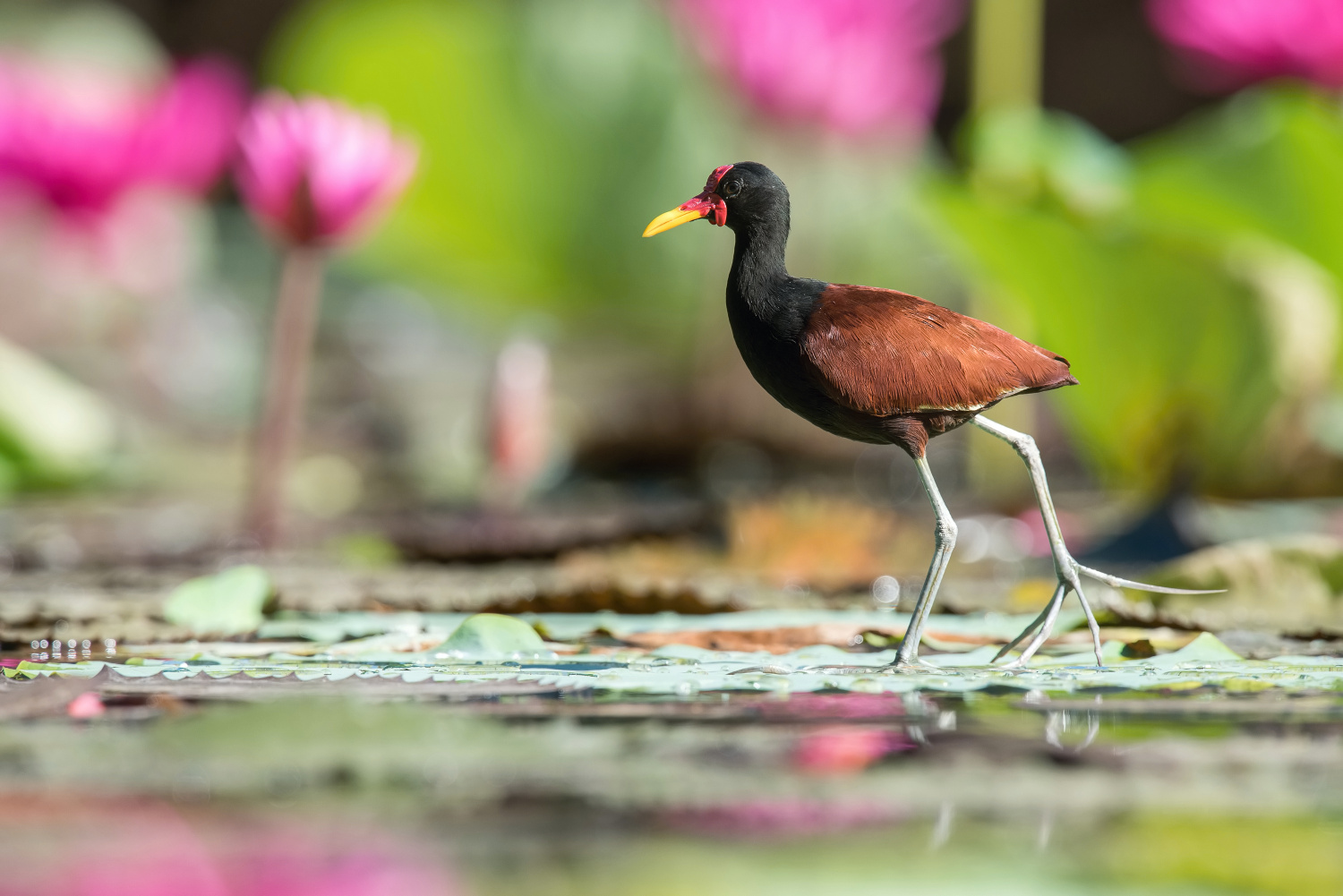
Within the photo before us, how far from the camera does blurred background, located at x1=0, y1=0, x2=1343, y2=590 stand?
152 centimetres

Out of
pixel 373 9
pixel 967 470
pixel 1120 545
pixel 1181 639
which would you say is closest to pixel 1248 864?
pixel 1181 639

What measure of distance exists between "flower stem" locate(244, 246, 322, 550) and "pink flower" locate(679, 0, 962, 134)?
1087 millimetres

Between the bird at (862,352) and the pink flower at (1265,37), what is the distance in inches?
47.9

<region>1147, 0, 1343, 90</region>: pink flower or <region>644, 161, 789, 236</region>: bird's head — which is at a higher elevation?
<region>1147, 0, 1343, 90</region>: pink flower

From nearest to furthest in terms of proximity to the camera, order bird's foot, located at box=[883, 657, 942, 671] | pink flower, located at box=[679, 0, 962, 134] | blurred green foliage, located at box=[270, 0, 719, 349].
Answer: bird's foot, located at box=[883, 657, 942, 671]
pink flower, located at box=[679, 0, 962, 134]
blurred green foliage, located at box=[270, 0, 719, 349]

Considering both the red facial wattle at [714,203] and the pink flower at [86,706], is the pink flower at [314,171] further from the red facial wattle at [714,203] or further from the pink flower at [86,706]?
the pink flower at [86,706]

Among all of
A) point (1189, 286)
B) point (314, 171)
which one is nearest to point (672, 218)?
point (314, 171)

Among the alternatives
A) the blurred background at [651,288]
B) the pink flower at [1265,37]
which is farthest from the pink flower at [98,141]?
the pink flower at [1265,37]

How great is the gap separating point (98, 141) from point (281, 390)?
108cm

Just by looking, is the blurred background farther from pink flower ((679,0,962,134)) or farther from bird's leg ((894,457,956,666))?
bird's leg ((894,457,956,666))

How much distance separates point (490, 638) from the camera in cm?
80

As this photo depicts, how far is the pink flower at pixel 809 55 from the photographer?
7.62ft

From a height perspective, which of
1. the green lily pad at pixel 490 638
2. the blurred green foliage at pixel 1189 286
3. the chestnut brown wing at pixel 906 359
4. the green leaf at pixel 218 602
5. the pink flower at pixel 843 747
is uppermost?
the blurred green foliage at pixel 1189 286

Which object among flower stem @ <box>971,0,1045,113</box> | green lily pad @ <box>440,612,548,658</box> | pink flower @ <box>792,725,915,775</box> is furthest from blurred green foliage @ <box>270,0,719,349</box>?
pink flower @ <box>792,725,915,775</box>
